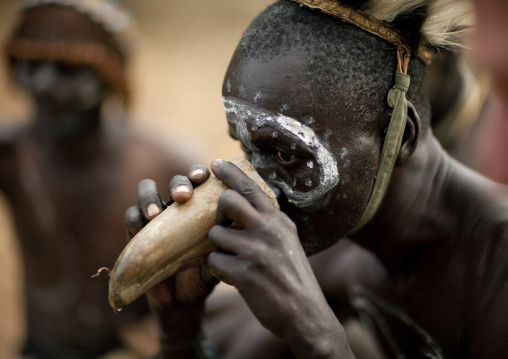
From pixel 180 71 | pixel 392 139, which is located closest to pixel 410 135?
pixel 392 139

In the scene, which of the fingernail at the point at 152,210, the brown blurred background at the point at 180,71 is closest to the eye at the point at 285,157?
the fingernail at the point at 152,210

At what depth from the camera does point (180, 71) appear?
32.4ft

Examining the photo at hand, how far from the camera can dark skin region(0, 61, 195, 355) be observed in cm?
405

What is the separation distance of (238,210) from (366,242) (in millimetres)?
913

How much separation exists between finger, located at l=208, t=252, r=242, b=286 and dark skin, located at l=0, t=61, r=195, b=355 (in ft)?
8.11

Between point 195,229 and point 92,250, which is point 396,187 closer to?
point 195,229

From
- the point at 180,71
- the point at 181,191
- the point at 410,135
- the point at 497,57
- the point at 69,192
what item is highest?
the point at 497,57

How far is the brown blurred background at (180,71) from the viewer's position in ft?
23.9

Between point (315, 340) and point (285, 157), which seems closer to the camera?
point (315, 340)

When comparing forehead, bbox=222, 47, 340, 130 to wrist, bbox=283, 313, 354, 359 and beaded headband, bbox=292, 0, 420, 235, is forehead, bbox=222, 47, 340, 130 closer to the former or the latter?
beaded headband, bbox=292, 0, 420, 235

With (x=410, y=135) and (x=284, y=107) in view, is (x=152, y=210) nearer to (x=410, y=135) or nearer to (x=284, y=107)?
(x=284, y=107)

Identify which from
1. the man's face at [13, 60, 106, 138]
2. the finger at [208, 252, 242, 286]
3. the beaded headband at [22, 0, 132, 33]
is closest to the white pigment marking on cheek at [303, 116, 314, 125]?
the finger at [208, 252, 242, 286]

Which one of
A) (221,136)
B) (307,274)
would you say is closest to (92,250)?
(307,274)

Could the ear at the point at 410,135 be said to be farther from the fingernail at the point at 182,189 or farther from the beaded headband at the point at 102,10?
the beaded headband at the point at 102,10
